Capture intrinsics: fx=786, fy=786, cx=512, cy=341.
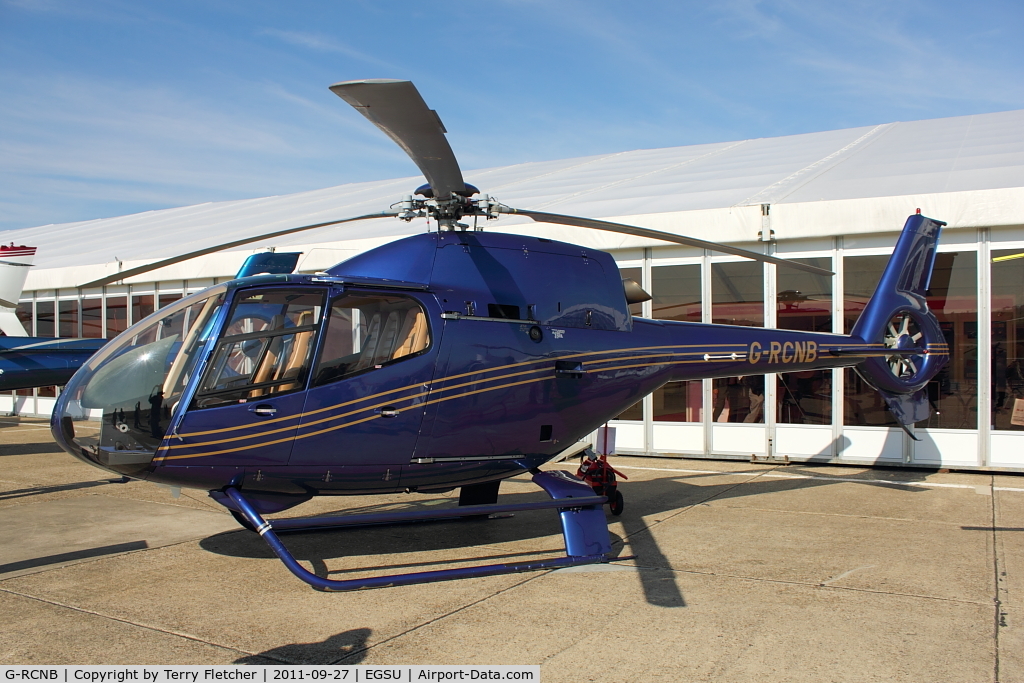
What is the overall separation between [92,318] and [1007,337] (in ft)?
61.0

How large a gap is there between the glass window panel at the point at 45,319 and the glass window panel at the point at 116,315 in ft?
7.83

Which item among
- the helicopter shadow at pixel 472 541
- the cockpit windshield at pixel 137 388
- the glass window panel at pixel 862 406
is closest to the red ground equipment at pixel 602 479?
the helicopter shadow at pixel 472 541

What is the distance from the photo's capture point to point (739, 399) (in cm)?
1229

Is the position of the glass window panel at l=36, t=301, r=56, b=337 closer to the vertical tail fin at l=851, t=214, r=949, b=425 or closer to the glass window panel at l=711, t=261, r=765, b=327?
the glass window panel at l=711, t=261, r=765, b=327

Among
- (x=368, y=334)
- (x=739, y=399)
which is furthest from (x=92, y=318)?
(x=368, y=334)

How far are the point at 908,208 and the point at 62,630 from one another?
431 inches

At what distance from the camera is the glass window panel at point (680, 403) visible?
12.5m

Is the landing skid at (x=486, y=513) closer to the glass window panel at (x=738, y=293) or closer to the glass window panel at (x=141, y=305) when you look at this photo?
the glass window panel at (x=738, y=293)

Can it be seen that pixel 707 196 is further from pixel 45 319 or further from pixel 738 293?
pixel 45 319

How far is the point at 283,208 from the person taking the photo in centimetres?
2348

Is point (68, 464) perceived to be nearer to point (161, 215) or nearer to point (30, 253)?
point (30, 253)

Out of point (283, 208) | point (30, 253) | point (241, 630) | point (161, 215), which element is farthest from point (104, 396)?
point (161, 215)

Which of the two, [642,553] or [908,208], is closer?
[642,553]

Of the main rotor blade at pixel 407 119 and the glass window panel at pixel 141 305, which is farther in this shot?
the glass window panel at pixel 141 305
